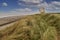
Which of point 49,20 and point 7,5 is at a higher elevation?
point 7,5

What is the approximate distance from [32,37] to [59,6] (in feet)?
2.83

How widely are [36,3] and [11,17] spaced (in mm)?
570

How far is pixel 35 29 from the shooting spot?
9.16 ft

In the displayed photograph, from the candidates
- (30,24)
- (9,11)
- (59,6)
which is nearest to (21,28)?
(30,24)

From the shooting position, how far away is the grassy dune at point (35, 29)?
9.04 feet

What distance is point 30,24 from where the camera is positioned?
2871mm

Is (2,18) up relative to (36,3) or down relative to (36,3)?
down

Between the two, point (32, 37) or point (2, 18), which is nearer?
point (32, 37)

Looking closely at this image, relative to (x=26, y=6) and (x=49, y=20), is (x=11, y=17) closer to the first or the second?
(x=26, y=6)

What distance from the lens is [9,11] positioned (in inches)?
117

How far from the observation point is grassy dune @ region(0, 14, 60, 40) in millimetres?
2754

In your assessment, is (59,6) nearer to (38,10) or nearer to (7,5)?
(38,10)

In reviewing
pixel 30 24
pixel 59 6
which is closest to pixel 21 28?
pixel 30 24

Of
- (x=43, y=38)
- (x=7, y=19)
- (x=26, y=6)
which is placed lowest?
(x=43, y=38)
